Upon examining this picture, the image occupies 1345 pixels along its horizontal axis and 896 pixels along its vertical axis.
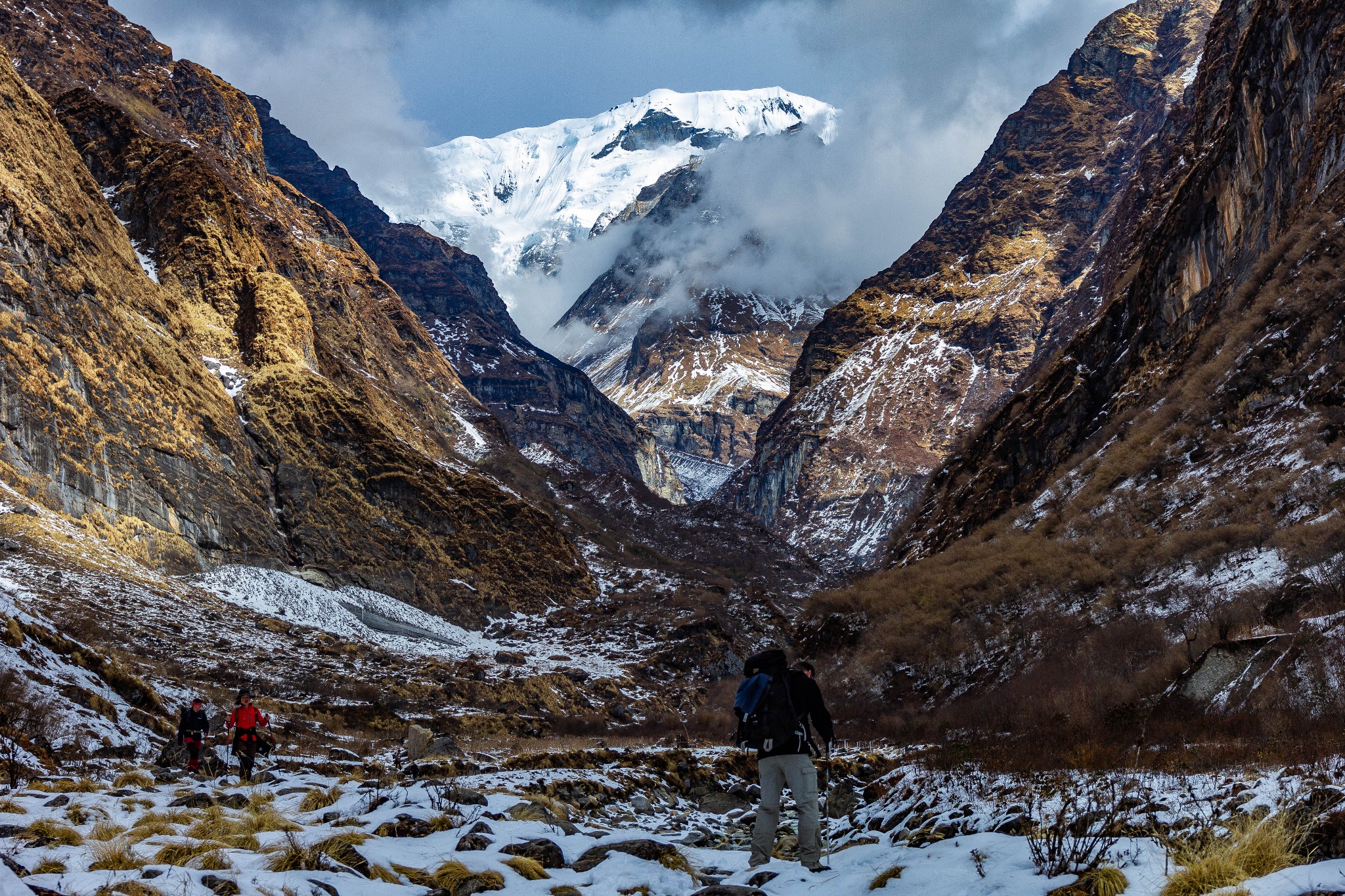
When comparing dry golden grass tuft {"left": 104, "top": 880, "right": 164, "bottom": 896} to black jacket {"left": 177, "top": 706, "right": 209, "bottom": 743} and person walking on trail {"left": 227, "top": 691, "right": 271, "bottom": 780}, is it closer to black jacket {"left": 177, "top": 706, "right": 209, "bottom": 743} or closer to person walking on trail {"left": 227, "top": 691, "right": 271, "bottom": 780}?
person walking on trail {"left": 227, "top": 691, "right": 271, "bottom": 780}

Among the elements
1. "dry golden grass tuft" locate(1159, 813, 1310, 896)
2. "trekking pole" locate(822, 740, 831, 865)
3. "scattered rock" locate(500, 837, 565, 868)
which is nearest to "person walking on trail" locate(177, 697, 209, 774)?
"scattered rock" locate(500, 837, 565, 868)

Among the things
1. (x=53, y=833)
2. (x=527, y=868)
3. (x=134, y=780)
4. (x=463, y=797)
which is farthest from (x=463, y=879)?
(x=134, y=780)

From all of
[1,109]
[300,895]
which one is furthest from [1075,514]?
[1,109]

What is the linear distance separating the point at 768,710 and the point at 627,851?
86.5 inches

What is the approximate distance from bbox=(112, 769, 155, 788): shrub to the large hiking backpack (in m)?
8.96

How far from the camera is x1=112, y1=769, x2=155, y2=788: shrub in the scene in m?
12.1

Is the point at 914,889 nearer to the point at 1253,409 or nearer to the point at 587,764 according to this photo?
the point at 587,764

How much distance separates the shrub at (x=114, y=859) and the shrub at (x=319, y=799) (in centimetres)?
394

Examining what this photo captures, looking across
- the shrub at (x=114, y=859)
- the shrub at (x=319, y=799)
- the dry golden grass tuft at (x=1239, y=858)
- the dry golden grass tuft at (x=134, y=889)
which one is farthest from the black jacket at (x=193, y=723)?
the dry golden grass tuft at (x=1239, y=858)

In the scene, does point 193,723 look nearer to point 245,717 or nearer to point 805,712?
point 245,717

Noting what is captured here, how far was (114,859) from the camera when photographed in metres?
6.66

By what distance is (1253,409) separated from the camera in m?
→ 27.1

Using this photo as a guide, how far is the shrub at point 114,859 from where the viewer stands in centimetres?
660

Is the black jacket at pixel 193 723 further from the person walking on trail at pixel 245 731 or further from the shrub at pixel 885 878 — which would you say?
the shrub at pixel 885 878
